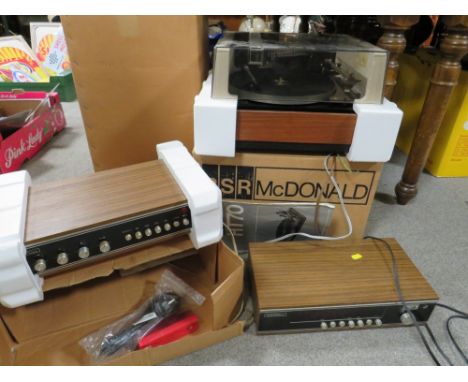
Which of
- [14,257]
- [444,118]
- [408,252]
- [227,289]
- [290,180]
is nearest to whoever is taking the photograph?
[14,257]

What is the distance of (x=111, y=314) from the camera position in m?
0.81

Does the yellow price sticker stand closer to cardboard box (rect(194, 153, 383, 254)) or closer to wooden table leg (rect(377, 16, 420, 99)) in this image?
cardboard box (rect(194, 153, 383, 254))

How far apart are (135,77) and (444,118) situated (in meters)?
1.14

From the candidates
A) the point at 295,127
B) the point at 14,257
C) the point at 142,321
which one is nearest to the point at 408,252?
the point at 295,127

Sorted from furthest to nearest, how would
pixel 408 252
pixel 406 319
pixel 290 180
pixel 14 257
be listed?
pixel 408 252 → pixel 290 180 → pixel 406 319 → pixel 14 257

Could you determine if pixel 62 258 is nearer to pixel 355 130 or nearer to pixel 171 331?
pixel 171 331

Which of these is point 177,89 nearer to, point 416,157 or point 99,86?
point 99,86

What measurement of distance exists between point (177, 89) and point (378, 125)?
1.83 feet

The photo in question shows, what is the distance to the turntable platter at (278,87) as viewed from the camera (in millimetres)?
828

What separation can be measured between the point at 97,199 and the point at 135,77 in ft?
1.44

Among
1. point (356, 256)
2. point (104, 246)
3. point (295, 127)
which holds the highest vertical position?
point (295, 127)

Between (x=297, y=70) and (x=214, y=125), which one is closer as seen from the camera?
(x=214, y=125)

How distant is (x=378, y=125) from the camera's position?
0.80m

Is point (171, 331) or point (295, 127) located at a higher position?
point (295, 127)
